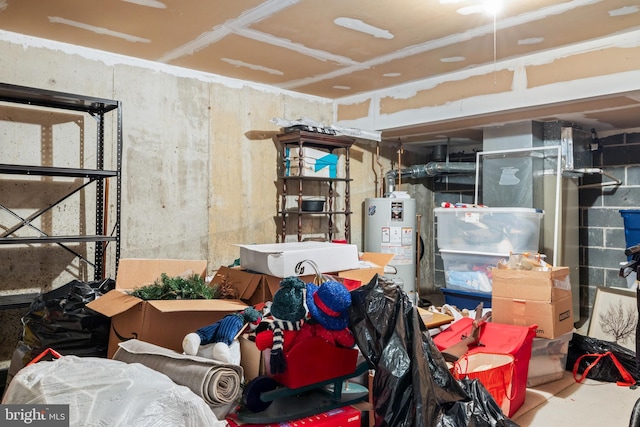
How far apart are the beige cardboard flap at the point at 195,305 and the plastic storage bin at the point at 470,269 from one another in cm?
244

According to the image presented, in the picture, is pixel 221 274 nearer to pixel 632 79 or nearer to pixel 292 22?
pixel 292 22

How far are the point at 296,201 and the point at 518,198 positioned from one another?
Answer: 2.01 meters

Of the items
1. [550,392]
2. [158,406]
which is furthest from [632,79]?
[158,406]

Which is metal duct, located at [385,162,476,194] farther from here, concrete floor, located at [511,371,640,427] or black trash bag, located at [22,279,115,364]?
black trash bag, located at [22,279,115,364]

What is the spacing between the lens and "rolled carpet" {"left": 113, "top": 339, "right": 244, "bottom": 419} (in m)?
1.36

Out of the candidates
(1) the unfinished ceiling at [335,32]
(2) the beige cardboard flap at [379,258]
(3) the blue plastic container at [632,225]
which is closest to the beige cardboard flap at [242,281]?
(2) the beige cardboard flap at [379,258]

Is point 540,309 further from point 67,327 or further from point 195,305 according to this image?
point 67,327

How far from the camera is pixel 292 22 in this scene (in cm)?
270

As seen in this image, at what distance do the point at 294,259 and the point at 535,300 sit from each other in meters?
1.50

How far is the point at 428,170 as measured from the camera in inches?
209

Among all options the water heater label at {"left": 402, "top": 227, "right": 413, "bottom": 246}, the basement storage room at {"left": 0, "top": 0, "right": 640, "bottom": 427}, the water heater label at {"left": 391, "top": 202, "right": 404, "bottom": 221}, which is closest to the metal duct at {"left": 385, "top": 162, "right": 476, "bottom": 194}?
the basement storage room at {"left": 0, "top": 0, "right": 640, "bottom": 427}

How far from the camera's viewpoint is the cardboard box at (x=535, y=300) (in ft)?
8.84

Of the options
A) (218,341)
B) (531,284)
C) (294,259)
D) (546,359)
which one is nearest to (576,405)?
(546,359)

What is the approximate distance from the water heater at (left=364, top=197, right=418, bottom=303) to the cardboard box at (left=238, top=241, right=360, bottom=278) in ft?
6.70
